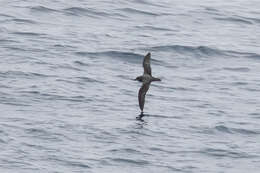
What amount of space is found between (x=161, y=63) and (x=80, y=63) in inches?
110

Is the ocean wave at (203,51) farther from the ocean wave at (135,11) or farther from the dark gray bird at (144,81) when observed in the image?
the dark gray bird at (144,81)

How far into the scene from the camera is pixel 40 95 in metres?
27.5

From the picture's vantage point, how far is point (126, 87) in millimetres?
29234

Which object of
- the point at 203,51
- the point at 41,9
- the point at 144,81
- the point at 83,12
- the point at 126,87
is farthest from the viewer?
the point at 83,12

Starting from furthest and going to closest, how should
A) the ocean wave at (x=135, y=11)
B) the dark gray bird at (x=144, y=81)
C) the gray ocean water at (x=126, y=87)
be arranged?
1. the ocean wave at (x=135, y=11)
2. the dark gray bird at (x=144, y=81)
3. the gray ocean water at (x=126, y=87)

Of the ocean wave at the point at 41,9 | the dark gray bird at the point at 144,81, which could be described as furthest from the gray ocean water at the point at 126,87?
the dark gray bird at the point at 144,81

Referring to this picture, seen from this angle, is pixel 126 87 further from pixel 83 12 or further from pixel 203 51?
pixel 83 12

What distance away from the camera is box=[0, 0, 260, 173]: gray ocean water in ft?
76.6

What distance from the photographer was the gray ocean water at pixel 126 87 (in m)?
23.3

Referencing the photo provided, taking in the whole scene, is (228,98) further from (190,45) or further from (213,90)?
(190,45)

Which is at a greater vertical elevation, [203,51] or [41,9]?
[41,9]

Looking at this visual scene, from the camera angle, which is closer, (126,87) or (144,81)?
(144,81)

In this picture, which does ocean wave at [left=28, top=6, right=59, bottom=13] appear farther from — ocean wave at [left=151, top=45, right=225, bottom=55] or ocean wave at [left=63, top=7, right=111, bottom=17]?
ocean wave at [left=151, top=45, right=225, bottom=55]

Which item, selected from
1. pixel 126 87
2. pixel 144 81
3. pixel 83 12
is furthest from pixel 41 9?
pixel 144 81
